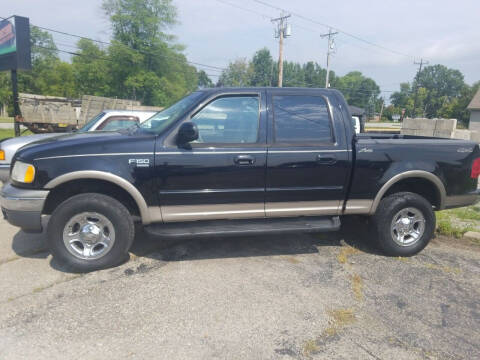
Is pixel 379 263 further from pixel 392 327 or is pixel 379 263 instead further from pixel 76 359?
pixel 76 359

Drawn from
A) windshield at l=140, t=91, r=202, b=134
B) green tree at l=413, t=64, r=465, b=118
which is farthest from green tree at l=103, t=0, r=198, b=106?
green tree at l=413, t=64, r=465, b=118

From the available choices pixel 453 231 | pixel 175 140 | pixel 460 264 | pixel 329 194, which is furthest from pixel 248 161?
pixel 453 231

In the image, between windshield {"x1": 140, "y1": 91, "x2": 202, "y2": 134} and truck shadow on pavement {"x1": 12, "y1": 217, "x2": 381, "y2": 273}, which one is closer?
windshield {"x1": 140, "y1": 91, "x2": 202, "y2": 134}

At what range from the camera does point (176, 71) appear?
159 ft

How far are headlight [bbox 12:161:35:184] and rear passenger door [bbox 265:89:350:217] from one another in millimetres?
2403

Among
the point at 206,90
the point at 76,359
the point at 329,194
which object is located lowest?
the point at 76,359

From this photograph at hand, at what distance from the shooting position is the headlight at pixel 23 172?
11.3 ft

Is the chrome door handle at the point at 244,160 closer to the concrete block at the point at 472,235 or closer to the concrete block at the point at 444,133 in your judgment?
the concrete block at the point at 472,235

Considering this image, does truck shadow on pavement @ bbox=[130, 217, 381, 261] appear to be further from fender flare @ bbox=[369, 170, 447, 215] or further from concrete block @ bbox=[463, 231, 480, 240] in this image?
concrete block @ bbox=[463, 231, 480, 240]

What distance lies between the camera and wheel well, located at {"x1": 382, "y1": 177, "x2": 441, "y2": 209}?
4.30 metres

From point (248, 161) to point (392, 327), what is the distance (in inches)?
80.2

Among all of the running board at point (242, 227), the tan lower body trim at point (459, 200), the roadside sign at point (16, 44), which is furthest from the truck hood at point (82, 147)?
the roadside sign at point (16, 44)

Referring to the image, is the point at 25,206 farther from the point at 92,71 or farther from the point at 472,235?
the point at 92,71

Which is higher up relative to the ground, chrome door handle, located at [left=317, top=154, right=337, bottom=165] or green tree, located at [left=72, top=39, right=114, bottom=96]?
green tree, located at [left=72, top=39, right=114, bottom=96]
